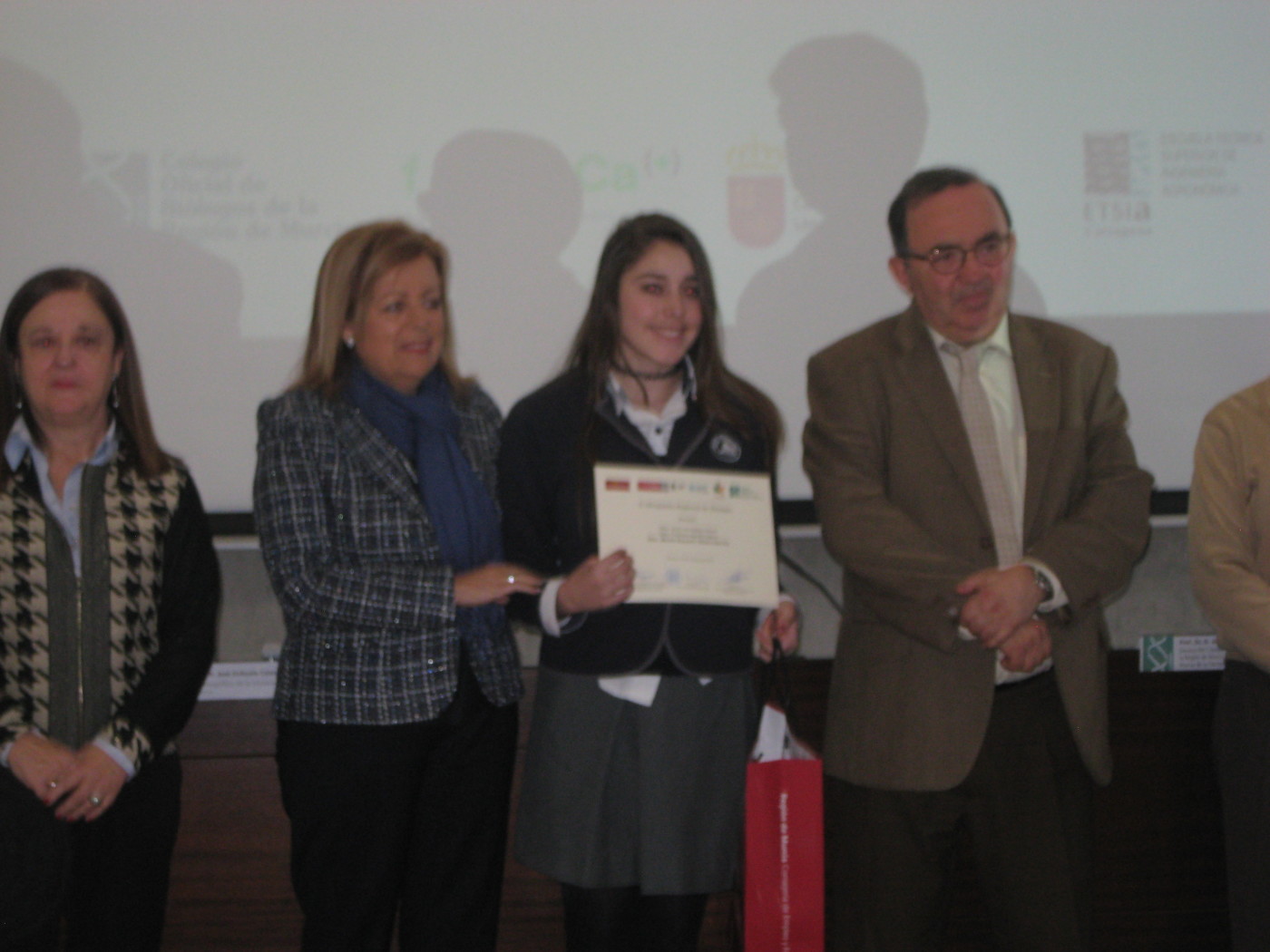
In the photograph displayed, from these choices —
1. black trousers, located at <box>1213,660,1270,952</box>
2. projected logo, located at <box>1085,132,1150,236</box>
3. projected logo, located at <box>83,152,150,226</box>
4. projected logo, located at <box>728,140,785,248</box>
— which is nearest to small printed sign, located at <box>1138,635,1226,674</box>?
black trousers, located at <box>1213,660,1270,952</box>

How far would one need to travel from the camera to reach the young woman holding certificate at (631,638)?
7.04ft

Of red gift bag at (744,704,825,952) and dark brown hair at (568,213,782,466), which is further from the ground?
dark brown hair at (568,213,782,466)

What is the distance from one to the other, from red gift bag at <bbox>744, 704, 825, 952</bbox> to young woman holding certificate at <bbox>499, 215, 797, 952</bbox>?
4.5 inches

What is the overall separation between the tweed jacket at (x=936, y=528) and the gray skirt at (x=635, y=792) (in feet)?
0.84

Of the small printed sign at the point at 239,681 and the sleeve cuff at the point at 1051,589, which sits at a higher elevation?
the sleeve cuff at the point at 1051,589

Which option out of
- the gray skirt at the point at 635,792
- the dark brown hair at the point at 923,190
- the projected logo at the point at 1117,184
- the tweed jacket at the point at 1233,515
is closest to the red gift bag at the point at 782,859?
the gray skirt at the point at 635,792

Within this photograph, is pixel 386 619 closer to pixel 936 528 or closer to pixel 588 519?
pixel 588 519

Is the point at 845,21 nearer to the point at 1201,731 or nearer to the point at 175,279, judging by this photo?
Result: the point at 175,279

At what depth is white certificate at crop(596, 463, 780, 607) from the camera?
2115mm

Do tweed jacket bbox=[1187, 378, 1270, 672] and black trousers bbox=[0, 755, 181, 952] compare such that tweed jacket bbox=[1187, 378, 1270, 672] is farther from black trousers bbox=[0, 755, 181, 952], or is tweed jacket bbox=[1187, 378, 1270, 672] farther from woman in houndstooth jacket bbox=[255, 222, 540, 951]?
black trousers bbox=[0, 755, 181, 952]

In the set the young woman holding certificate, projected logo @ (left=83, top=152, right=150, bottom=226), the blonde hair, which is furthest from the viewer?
projected logo @ (left=83, top=152, right=150, bottom=226)

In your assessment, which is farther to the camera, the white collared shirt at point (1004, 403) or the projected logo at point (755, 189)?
the projected logo at point (755, 189)

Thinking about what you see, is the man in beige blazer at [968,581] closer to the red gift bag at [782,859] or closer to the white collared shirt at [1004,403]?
the white collared shirt at [1004,403]

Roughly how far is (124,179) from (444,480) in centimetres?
160
